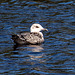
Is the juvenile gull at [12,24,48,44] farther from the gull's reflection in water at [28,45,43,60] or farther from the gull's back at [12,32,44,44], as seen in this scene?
the gull's reflection in water at [28,45,43,60]

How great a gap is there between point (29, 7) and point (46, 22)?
3.09 meters

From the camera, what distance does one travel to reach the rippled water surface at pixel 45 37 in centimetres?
1222

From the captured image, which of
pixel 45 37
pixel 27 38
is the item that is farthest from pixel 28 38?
pixel 45 37

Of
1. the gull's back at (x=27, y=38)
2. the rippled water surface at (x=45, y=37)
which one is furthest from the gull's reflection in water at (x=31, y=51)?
the gull's back at (x=27, y=38)

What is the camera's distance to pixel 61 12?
804 inches

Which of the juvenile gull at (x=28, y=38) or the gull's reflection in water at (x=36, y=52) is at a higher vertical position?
the juvenile gull at (x=28, y=38)

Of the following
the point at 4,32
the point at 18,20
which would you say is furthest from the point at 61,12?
the point at 4,32

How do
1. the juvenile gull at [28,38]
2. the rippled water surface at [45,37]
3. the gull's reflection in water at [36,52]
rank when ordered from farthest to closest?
the juvenile gull at [28,38]
the gull's reflection in water at [36,52]
the rippled water surface at [45,37]

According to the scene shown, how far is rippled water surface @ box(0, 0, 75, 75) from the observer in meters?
12.2

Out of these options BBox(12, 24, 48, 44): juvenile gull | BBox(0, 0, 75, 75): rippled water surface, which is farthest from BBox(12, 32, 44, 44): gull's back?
BBox(0, 0, 75, 75): rippled water surface

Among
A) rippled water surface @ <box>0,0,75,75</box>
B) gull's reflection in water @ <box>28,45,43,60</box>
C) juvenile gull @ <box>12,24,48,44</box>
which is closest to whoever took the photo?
rippled water surface @ <box>0,0,75,75</box>

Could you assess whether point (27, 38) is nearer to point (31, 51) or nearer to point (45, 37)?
point (31, 51)

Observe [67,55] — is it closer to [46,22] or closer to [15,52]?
[15,52]

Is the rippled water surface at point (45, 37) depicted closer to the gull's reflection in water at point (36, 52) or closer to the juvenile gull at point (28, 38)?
the gull's reflection in water at point (36, 52)
